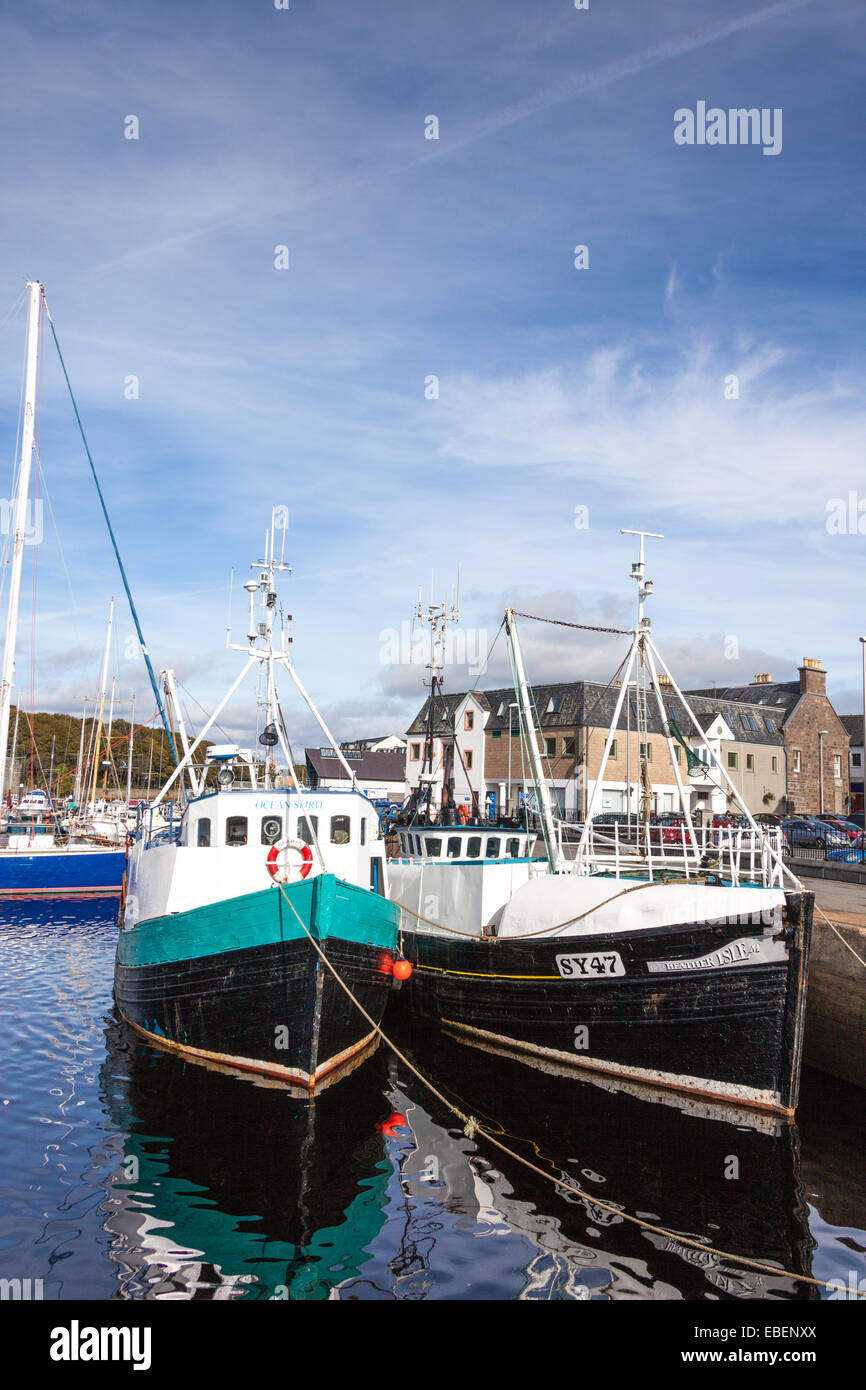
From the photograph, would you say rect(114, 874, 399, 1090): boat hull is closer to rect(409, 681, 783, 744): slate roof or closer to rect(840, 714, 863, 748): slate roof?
rect(409, 681, 783, 744): slate roof

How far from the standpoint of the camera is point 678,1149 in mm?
14188

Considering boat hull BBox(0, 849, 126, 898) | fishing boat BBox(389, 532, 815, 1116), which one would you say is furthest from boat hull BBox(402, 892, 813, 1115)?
boat hull BBox(0, 849, 126, 898)

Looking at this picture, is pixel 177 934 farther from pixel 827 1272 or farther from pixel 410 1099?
pixel 827 1272

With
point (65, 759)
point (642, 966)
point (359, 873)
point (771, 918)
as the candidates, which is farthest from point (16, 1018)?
point (65, 759)

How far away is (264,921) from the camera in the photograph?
1634cm

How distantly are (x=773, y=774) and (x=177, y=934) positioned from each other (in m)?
64.9

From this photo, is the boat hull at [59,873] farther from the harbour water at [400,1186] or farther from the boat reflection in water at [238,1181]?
the boat reflection in water at [238,1181]

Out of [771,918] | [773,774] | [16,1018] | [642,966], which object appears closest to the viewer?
[771,918]

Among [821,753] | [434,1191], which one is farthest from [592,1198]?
[821,753]

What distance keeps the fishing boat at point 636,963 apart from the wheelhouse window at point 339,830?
3545mm

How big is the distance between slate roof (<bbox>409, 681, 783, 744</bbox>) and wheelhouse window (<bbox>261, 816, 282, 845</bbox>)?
41714mm

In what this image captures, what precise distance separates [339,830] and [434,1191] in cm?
837

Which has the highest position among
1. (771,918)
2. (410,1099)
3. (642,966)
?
(771,918)
